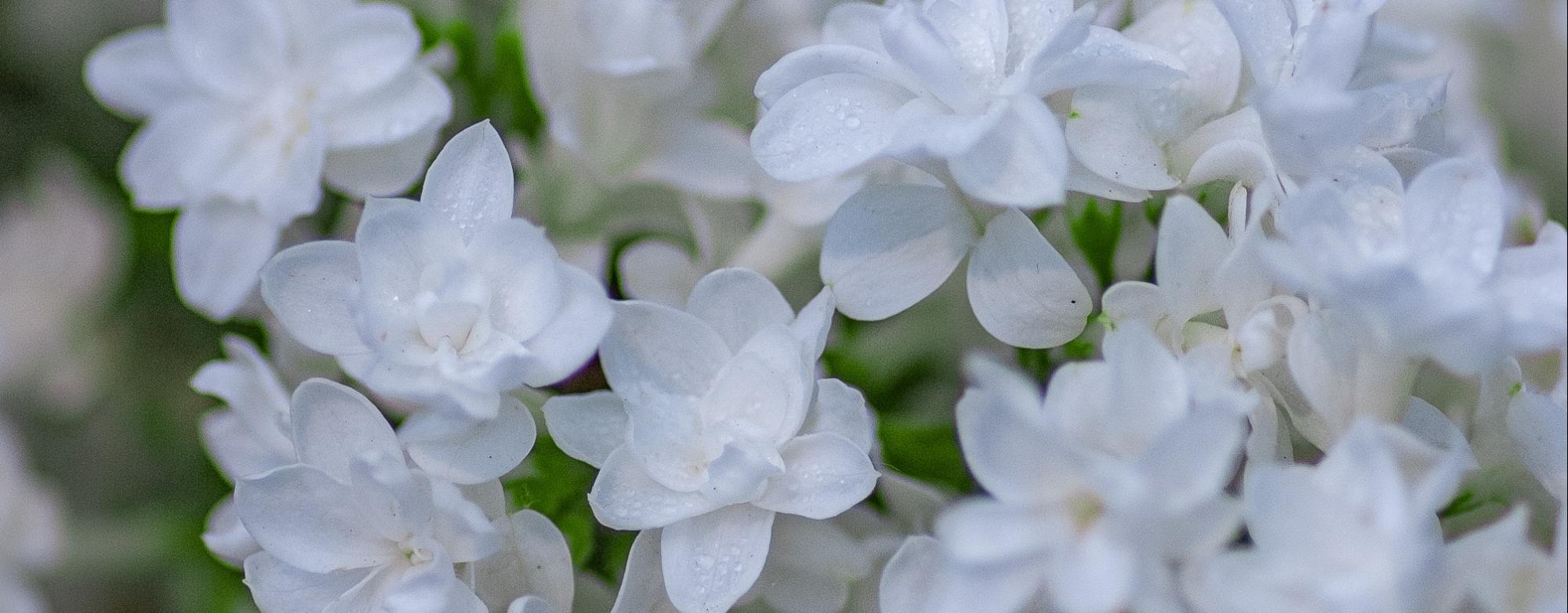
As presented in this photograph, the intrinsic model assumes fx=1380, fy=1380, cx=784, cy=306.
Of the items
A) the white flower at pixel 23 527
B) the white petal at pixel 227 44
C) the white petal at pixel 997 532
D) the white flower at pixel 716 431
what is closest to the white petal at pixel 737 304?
the white flower at pixel 716 431

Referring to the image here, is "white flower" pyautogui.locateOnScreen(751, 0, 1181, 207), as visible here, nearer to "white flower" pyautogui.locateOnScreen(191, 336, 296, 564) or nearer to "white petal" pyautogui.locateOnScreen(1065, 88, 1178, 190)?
"white petal" pyautogui.locateOnScreen(1065, 88, 1178, 190)

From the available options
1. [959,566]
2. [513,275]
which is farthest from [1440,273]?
[513,275]

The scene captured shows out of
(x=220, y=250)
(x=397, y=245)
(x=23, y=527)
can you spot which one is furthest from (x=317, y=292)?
(x=23, y=527)

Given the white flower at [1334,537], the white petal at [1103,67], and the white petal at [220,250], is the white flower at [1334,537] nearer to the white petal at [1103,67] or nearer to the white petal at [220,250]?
the white petal at [1103,67]

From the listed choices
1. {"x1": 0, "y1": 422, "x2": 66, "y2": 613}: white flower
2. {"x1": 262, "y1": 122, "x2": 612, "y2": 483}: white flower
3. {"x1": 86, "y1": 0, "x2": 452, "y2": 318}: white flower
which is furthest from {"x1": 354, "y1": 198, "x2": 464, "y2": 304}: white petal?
{"x1": 0, "y1": 422, "x2": 66, "y2": 613}: white flower

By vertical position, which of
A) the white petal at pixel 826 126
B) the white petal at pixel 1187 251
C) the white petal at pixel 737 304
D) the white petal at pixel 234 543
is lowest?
the white petal at pixel 234 543

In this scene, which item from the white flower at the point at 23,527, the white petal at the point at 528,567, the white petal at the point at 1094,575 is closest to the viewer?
the white petal at the point at 1094,575

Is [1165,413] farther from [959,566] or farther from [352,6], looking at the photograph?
[352,6]
